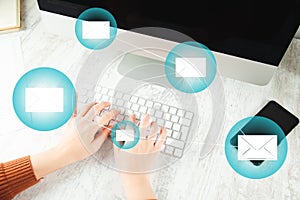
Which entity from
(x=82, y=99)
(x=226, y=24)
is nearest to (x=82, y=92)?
(x=82, y=99)

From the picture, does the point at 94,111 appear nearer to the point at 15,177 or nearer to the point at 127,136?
the point at 127,136

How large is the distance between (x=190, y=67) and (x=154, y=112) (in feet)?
0.40

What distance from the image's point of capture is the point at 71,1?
0.74 meters

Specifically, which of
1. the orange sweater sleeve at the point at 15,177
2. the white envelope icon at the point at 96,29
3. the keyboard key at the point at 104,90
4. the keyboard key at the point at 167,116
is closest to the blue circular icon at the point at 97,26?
the white envelope icon at the point at 96,29

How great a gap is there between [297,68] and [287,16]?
32cm

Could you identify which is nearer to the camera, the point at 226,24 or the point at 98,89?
the point at 226,24

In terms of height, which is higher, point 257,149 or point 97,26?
point 97,26

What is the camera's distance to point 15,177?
2.17ft

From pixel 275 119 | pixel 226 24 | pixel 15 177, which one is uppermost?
pixel 226 24

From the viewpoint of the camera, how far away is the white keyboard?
720mm

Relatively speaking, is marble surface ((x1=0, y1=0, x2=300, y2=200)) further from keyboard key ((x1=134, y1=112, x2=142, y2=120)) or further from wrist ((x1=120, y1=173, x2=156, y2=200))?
keyboard key ((x1=134, y1=112, x2=142, y2=120))

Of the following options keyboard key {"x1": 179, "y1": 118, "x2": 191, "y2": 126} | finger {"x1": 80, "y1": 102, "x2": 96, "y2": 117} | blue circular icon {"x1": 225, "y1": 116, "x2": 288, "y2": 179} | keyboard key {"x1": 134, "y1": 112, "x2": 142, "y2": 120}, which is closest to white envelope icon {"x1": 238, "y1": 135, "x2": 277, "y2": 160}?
blue circular icon {"x1": 225, "y1": 116, "x2": 288, "y2": 179}

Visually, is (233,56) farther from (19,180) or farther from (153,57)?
(19,180)

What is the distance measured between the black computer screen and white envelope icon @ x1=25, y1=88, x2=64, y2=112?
8.1 inches
